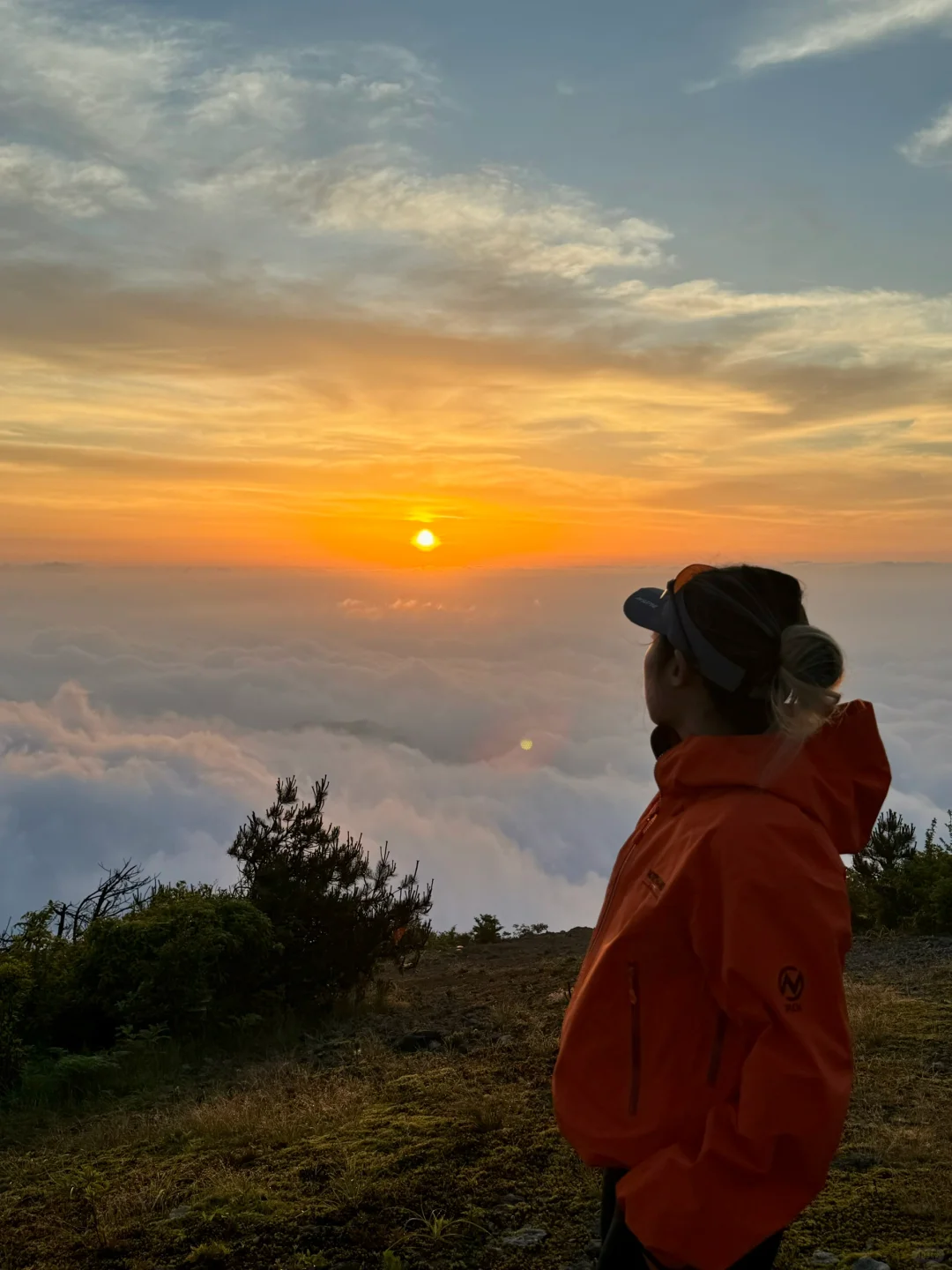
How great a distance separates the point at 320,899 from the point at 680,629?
8.04 metres

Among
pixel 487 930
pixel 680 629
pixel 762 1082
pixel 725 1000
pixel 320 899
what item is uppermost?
pixel 680 629

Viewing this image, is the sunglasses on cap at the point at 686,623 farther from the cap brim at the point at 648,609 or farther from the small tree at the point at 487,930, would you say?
the small tree at the point at 487,930

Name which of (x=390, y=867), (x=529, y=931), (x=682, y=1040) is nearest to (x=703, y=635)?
(x=682, y=1040)

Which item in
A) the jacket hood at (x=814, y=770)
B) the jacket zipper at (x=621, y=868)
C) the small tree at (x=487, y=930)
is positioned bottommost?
the small tree at (x=487, y=930)

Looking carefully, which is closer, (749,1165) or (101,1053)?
(749,1165)

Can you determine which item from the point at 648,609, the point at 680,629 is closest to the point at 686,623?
the point at 680,629

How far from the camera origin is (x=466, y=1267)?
3.81 meters

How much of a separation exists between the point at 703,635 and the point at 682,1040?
88 centimetres

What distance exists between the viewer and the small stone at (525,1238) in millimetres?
3957

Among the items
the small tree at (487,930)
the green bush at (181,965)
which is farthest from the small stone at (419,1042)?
the small tree at (487,930)

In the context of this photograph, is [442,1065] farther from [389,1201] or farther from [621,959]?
[621,959]

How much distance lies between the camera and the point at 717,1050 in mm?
2195

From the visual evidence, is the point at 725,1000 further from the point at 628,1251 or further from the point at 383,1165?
the point at 383,1165

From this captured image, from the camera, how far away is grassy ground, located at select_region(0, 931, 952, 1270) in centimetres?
401
